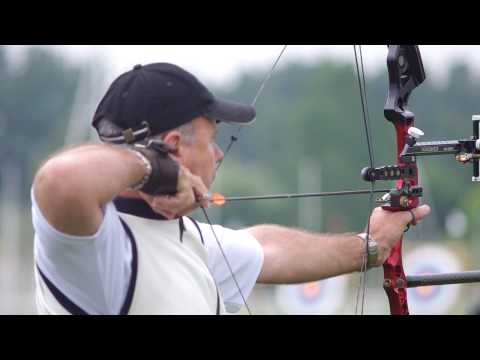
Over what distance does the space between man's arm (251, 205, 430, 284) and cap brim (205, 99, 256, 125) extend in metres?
0.56

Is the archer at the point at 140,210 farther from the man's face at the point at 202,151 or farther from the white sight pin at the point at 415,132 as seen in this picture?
the white sight pin at the point at 415,132

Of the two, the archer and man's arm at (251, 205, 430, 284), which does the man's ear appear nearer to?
the archer

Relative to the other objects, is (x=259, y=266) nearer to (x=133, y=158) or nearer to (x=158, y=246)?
(x=158, y=246)

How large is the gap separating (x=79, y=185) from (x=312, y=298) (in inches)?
451

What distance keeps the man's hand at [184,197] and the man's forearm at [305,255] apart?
0.69 m

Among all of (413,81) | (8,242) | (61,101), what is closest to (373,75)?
(61,101)

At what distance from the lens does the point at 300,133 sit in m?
29.6

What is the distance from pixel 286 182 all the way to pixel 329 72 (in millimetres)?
5666

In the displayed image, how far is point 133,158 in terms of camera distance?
2455mm

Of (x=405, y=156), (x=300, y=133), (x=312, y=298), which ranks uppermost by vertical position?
(x=300, y=133)

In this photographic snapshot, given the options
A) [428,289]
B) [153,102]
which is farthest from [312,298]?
[153,102]

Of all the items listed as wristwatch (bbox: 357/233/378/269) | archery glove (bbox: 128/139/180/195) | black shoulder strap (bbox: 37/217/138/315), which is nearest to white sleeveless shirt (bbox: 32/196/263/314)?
black shoulder strap (bbox: 37/217/138/315)

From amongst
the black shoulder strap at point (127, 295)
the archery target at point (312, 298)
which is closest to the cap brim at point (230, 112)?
the black shoulder strap at point (127, 295)

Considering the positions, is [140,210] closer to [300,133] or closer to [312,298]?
[312,298]
